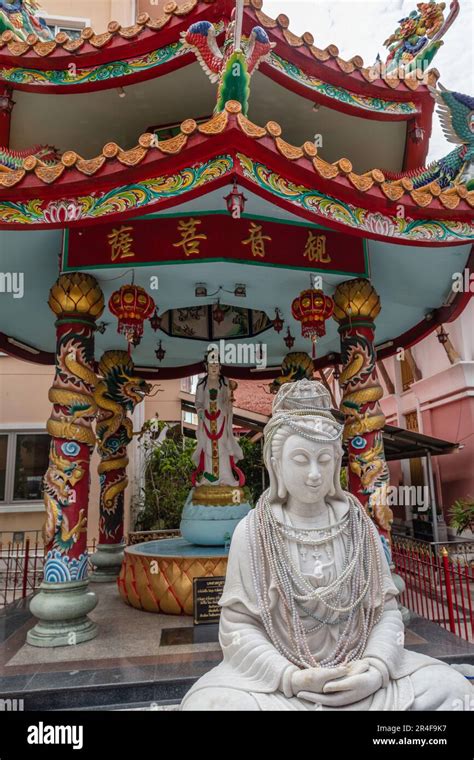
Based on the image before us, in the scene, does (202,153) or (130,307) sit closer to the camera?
(202,153)

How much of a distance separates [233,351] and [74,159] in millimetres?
4662

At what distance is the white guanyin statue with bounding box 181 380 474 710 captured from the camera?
243cm

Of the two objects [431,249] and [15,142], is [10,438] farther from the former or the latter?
[431,249]

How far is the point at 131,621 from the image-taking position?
5949 mm

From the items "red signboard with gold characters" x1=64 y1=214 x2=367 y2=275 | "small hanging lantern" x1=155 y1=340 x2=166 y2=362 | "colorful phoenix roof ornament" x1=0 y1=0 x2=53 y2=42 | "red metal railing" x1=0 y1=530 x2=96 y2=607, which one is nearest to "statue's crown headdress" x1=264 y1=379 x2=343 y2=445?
"red signboard with gold characters" x1=64 y1=214 x2=367 y2=275

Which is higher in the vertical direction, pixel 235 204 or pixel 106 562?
pixel 235 204

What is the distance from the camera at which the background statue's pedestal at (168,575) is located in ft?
19.8

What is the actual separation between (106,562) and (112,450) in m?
1.87

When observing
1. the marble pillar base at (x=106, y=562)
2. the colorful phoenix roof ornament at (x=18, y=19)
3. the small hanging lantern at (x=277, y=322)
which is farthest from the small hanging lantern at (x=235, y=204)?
the marble pillar base at (x=106, y=562)

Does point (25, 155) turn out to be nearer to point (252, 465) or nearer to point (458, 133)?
point (458, 133)

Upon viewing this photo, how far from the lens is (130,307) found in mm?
5855

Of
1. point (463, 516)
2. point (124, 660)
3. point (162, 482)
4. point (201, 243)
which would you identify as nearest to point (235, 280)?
point (201, 243)
